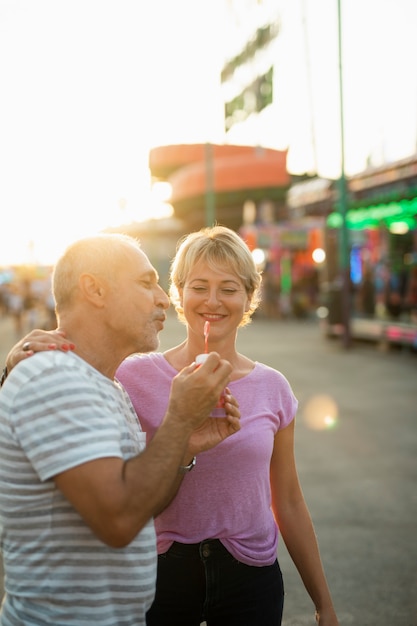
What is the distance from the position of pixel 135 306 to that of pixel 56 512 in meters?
0.57

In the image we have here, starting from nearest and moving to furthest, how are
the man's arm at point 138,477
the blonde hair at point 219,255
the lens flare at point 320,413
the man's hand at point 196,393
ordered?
the man's arm at point 138,477 < the man's hand at point 196,393 < the blonde hair at point 219,255 < the lens flare at point 320,413

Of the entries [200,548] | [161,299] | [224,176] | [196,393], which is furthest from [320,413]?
[224,176]

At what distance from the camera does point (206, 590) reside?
224 cm

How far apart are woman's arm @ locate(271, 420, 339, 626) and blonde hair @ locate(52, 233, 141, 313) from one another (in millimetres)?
971

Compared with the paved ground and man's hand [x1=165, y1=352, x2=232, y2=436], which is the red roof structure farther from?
man's hand [x1=165, y1=352, x2=232, y2=436]

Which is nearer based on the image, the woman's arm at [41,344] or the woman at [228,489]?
the woman's arm at [41,344]

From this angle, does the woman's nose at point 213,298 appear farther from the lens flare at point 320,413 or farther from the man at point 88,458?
the lens flare at point 320,413

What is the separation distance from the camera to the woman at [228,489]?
88.9 inches

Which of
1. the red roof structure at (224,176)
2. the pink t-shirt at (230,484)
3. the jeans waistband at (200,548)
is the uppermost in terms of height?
the red roof structure at (224,176)

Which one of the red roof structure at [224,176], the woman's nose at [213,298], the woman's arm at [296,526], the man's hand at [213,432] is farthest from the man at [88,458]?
the red roof structure at [224,176]

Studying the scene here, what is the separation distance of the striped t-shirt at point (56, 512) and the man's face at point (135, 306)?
0.55 feet

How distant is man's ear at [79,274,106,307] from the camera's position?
6.05ft

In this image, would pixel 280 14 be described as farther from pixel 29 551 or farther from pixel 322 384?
pixel 29 551

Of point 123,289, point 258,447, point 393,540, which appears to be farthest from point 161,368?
point 393,540
